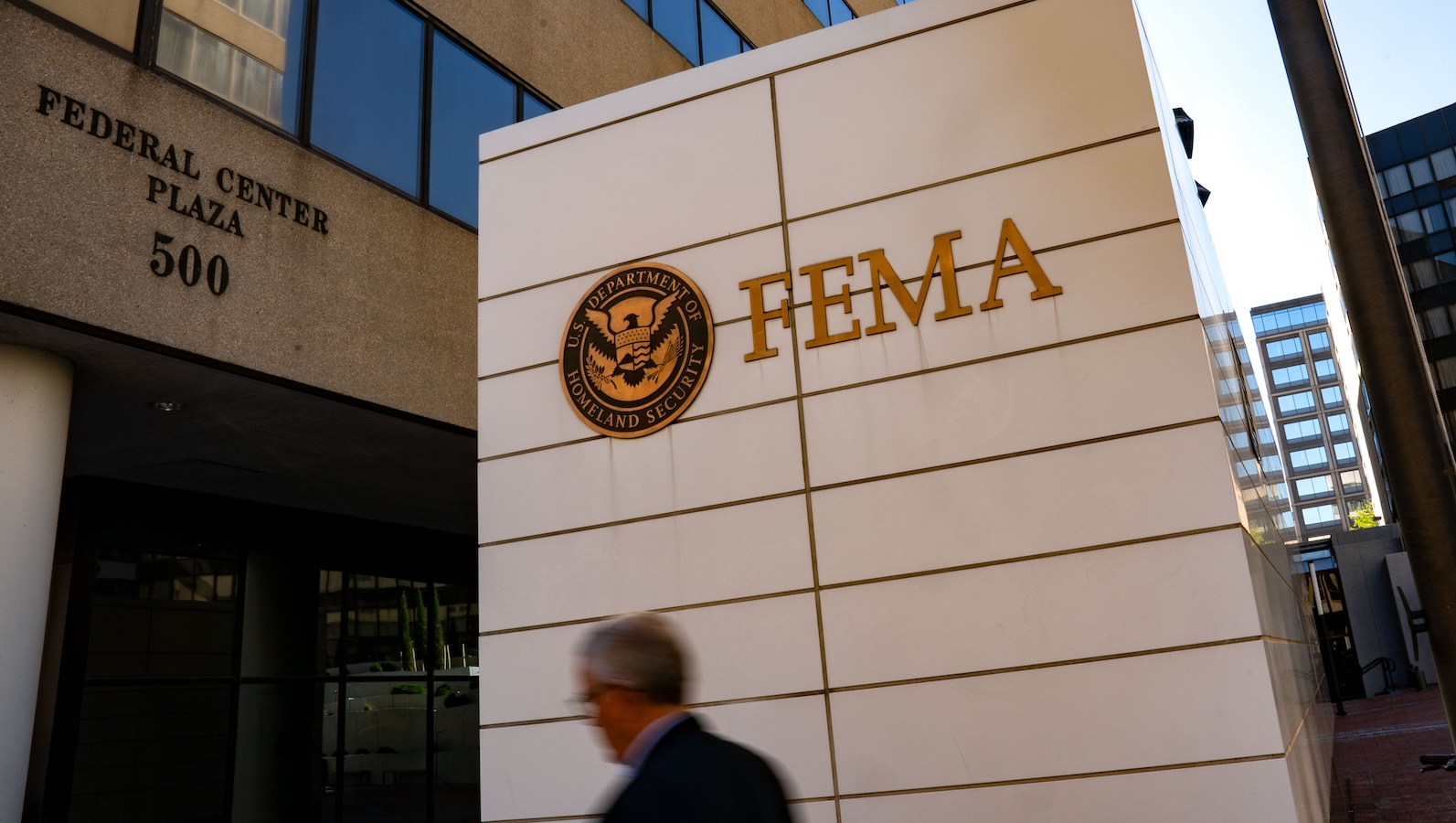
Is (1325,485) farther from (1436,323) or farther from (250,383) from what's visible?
(250,383)

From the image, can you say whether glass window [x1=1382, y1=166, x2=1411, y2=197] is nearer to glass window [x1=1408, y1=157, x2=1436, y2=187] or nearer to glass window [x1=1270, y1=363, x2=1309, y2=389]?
glass window [x1=1408, y1=157, x2=1436, y2=187]

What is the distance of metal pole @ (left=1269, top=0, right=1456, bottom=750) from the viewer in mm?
4637

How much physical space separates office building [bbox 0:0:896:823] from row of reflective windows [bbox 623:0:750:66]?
0.07m

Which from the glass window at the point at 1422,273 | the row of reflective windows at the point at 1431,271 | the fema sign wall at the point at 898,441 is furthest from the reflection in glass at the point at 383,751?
the glass window at the point at 1422,273

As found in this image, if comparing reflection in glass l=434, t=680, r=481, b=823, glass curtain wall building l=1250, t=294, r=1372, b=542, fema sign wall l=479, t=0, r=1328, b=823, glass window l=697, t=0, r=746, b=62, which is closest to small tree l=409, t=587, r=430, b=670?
reflection in glass l=434, t=680, r=481, b=823

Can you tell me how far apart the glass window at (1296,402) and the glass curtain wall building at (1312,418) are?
0.09 m

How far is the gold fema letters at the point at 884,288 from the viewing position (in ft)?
19.6

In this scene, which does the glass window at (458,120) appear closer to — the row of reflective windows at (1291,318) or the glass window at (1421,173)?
the glass window at (1421,173)

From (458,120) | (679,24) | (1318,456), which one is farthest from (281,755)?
(1318,456)

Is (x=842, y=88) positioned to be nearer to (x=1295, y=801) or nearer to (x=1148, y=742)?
(x=1148, y=742)

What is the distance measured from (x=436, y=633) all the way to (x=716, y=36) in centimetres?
1002

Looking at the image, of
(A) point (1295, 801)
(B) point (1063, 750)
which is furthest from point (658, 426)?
(A) point (1295, 801)

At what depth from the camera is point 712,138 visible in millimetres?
6938

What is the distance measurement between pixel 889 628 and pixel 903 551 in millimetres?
414
